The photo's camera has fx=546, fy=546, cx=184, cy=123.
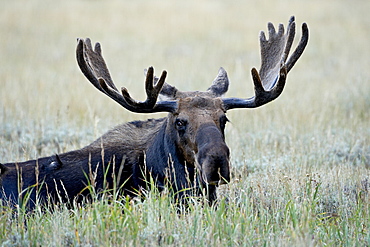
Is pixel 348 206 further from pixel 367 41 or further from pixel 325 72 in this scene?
pixel 367 41

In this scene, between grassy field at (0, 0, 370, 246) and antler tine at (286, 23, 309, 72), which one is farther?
antler tine at (286, 23, 309, 72)

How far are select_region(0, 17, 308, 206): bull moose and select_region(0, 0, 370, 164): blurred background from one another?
5.00ft

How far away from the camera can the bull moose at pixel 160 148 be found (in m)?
4.90

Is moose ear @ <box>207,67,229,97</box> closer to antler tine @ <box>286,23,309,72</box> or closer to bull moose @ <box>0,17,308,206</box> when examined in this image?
bull moose @ <box>0,17,308,206</box>

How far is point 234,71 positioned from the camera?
14.6m

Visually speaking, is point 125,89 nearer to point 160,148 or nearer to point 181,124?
point 181,124

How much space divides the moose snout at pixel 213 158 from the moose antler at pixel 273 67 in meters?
0.70

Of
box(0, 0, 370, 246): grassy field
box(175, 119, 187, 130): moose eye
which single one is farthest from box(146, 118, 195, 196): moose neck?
box(0, 0, 370, 246): grassy field

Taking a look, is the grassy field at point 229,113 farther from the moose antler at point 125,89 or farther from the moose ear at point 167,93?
the moose ear at point 167,93

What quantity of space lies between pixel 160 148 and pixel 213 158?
1.03 meters

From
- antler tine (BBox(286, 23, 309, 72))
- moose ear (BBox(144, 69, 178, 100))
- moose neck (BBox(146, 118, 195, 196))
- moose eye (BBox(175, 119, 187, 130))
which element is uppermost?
antler tine (BBox(286, 23, 309, 72))

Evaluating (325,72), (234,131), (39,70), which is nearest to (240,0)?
(325,72)

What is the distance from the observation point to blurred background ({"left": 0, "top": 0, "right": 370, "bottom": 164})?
859 cm

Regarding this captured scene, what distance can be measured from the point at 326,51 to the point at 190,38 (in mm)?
4569
